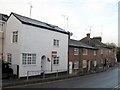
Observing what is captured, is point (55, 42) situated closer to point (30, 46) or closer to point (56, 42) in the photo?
point (56, 42)

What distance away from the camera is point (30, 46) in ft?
91.8

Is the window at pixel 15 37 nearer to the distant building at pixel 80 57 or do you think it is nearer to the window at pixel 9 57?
the window at pixel 9 57

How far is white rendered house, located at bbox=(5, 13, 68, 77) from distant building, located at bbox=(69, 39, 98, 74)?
6.17m

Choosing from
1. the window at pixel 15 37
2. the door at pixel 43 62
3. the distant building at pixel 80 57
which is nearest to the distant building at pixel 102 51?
the distant building at pixel 80 57

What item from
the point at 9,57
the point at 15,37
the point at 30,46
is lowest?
the point at 9,57

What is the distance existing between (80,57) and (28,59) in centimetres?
1703

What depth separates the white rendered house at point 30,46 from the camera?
26.8 meters

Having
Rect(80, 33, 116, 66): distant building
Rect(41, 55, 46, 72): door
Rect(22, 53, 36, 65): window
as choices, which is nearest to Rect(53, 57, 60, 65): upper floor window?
Rect(41, 55, 46, 72): door

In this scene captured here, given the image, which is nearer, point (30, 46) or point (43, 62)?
point (30, 46)

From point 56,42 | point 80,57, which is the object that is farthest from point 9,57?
point 80,57

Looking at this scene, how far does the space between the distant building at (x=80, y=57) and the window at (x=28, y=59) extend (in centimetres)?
1001

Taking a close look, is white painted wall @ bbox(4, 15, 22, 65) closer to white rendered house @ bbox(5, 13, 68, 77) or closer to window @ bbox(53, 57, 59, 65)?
white rendered house @ bbox(5, 13, 68, 77)

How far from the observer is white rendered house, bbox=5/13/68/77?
2680 centimetres

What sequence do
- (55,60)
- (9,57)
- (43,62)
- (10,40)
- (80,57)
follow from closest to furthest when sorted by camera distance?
1. (9,57)
2. (10,40)
3. (43,62)
4. (55,60)
5. (80,57)
